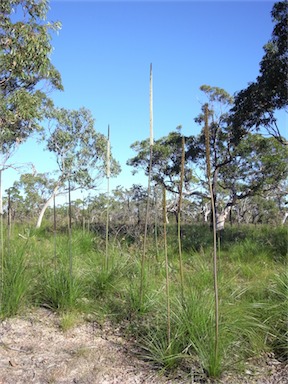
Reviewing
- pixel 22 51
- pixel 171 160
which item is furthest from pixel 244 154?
pixel 22 51

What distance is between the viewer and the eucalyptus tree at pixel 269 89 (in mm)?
10023

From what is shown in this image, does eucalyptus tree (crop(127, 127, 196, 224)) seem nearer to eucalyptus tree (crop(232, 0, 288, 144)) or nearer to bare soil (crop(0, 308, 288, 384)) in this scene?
eucalyptus tree (crop(232, 0, 288, 144))

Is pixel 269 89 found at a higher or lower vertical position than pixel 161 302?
higher

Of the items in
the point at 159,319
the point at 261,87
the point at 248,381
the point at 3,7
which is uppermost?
the point at 3,7

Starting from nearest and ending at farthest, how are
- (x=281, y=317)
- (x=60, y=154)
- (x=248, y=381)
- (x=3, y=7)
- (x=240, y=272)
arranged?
1. (x=248, y=381)
2. (x=281, y=317)
3. (x=240, y=272)
4. (x=3, y=7)
5. (x=60, y=154)

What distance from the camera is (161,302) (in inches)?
137

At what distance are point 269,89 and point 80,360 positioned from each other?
978 centimetres

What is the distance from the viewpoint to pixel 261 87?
10.8 m

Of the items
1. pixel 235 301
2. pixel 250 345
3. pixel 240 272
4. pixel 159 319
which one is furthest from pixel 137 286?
pixel 240 272

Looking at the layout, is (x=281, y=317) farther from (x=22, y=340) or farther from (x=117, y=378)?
(x=22, y=340)

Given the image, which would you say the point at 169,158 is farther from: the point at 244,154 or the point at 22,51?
the point at 22,51

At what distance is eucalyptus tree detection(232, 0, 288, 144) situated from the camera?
1002 centimetres

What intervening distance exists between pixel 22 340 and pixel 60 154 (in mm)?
19732

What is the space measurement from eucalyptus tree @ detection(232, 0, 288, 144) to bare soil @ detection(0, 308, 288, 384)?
890 centimetres
